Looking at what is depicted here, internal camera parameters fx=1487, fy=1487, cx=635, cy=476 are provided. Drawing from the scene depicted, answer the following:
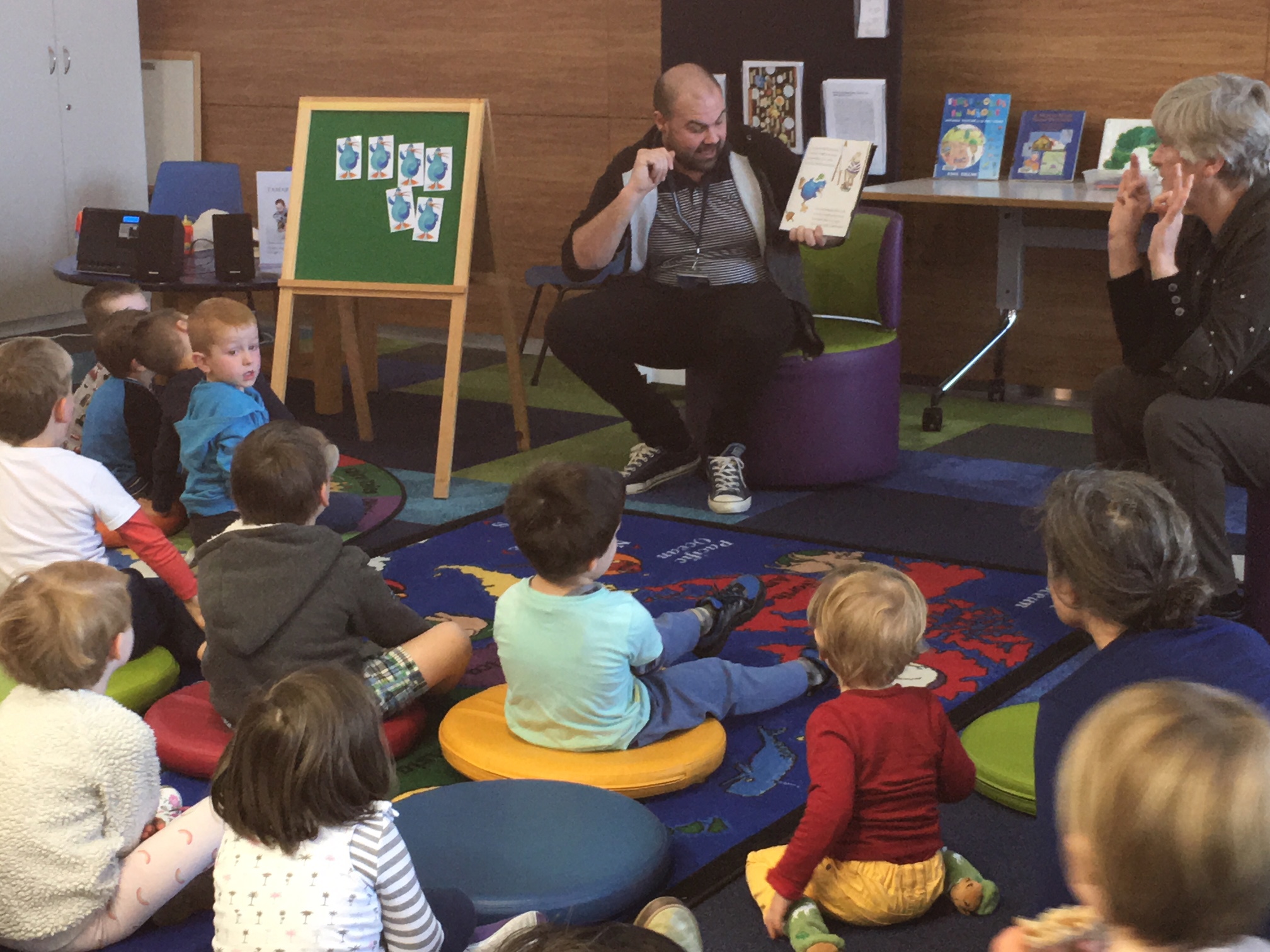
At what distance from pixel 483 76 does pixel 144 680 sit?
4493mm

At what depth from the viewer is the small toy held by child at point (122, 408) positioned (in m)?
4.08

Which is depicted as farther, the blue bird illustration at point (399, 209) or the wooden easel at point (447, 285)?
the blue bird illustration at point (399, 209)

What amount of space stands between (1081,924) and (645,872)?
1.01 m

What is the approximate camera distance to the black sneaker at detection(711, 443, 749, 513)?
445cm

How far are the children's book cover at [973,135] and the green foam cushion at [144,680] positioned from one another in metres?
3.64

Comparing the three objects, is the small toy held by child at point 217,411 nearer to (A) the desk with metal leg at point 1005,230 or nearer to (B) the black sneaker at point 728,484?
(B) the black sneaker at point 728,484

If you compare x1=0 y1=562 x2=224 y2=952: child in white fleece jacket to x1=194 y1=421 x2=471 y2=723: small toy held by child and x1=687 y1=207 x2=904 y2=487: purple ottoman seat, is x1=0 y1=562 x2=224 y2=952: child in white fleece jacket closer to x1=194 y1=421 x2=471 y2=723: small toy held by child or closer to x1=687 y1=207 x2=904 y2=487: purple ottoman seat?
x1=194 y1=421 x2=471 y2=723: small toy held by child

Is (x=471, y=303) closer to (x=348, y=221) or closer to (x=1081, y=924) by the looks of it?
(x=348, y=221)

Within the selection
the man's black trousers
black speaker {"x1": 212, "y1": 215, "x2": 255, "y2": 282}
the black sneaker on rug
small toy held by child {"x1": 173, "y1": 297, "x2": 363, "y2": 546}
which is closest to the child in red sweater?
small toy held by child {"x1": 173, "y1": 297, "x2": 363, "y2": 546}

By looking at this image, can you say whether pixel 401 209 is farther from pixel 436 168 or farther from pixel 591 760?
pixel 591 760

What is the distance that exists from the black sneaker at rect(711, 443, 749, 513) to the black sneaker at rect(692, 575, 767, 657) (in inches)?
38.4

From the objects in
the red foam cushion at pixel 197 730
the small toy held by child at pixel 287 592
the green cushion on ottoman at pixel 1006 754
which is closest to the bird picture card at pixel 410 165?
the small toy held by child at pixel 287 592

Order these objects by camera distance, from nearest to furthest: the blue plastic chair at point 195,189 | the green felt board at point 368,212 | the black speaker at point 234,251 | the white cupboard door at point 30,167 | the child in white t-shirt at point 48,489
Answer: the child in white t-shirt at point 48,489, the green felt board at point 368,212, the black speaker at point 234,251, the blue plastic chair at point 195,189, the white cupboard door at point 30,167

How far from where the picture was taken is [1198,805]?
3.58 ft
